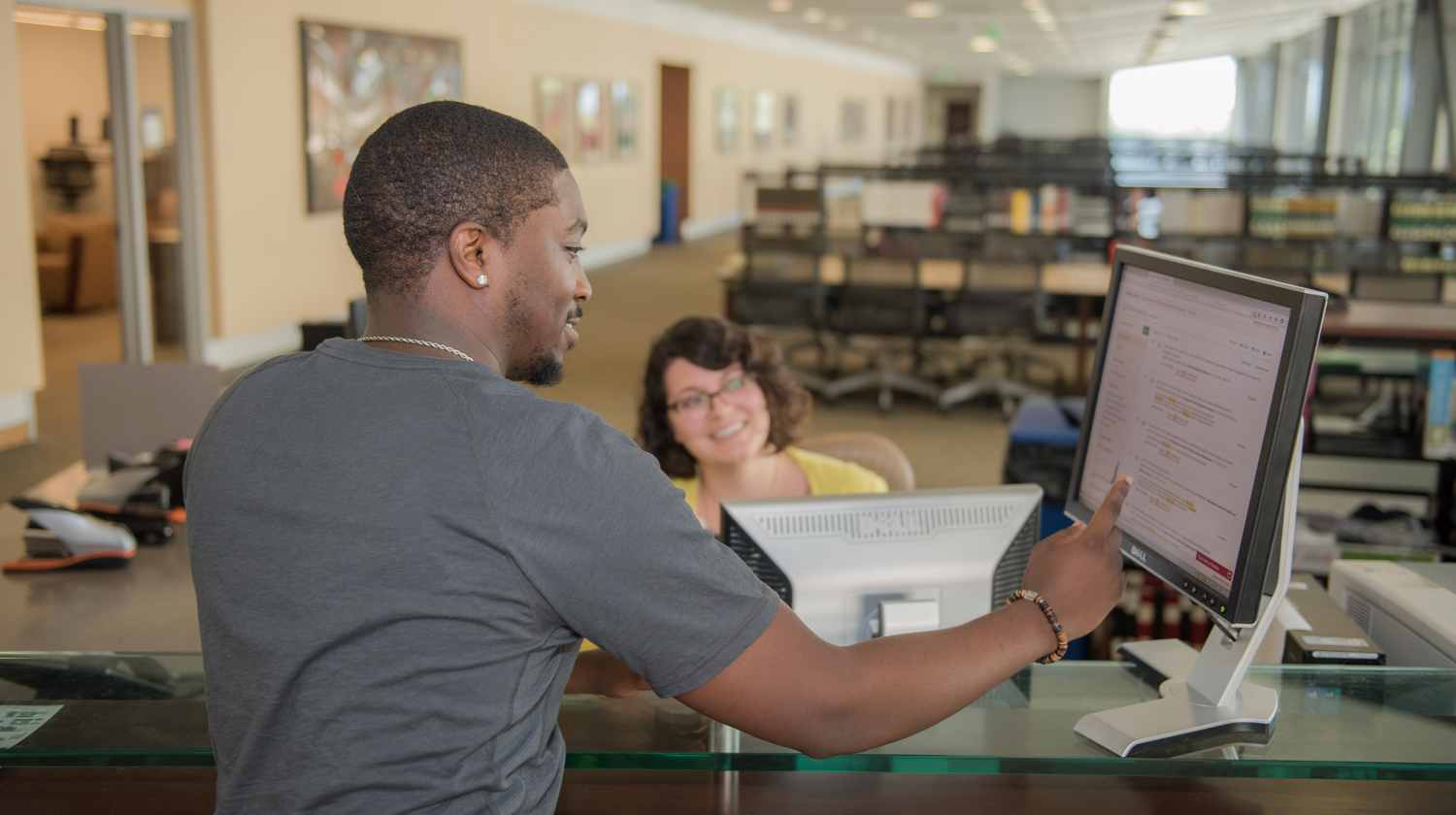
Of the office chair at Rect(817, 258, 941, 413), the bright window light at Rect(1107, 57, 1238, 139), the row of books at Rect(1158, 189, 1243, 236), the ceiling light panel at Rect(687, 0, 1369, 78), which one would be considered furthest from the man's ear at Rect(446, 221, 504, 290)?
the bright window light at Rect(1107, 57, 1238, 139)

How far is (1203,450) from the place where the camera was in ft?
3.54

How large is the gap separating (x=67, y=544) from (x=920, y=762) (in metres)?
1.70

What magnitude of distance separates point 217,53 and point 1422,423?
6.09m

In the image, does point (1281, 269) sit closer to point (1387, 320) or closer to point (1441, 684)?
point (1387, 320)

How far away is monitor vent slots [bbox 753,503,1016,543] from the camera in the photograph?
4.22 ft

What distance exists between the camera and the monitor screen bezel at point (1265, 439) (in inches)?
38.0

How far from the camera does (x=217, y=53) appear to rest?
6398 mm

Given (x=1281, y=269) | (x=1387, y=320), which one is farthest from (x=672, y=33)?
(x=1387, y=320)

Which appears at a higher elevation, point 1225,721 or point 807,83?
point 807,83

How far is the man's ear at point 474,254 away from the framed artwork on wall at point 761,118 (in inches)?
627

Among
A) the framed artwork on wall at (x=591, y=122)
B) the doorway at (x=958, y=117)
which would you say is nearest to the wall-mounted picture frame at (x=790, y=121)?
the framed artwork on wall at (x=591, y=122)

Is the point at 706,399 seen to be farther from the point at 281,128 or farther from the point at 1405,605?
the point at 281,128

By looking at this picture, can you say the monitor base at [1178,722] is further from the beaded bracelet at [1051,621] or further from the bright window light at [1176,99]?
the bright window light at [1176,99]

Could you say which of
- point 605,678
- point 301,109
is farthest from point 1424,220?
point 605,678
